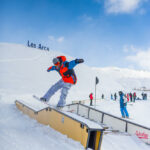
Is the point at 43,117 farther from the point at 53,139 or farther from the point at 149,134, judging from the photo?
the point at 149,134

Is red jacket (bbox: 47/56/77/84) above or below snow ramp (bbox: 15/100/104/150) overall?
above

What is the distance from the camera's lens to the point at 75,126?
438cm

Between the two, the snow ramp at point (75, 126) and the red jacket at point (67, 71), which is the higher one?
the red jacket at point (67, 71)

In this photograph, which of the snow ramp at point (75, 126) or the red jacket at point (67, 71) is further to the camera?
the red jacket at point (67, 71)

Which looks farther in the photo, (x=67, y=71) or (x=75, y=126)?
(x=67, y=71)

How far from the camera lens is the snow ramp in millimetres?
3960

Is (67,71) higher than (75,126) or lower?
higher

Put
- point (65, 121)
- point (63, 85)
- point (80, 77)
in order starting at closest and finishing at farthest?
point (65, 121) → point (63, 85) → point (80, 77)

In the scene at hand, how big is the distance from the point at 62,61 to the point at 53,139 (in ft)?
8.61

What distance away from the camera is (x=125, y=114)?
9.45 m

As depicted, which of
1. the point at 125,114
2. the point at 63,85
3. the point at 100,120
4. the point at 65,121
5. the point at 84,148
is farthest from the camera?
the point at 125,114

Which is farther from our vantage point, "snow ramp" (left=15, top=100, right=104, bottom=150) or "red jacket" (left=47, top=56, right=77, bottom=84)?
"red jacket" (left=47, top=56, right=77, bottom=84)

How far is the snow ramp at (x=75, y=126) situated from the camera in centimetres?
396

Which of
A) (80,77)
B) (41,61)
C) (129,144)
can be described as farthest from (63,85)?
(41,61)
